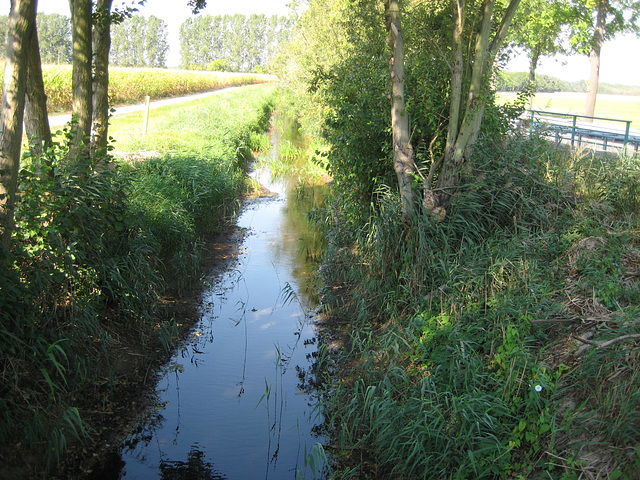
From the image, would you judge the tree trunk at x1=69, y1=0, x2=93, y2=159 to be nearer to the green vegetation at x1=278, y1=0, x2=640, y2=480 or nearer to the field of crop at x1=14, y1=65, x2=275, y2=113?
the field of crop at x1=14, y1=65, x2=275, y2=113

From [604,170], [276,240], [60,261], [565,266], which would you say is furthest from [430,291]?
[276,240]

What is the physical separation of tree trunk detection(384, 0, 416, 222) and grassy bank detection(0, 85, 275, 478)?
344 centimetres

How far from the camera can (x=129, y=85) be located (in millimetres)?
32562

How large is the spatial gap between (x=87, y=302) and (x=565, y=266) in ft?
16.6

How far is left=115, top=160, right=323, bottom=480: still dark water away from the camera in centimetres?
479

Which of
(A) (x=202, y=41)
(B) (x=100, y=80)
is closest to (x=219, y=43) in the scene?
(A) (x=202, y=41)

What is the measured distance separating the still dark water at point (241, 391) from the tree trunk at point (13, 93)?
2.34m

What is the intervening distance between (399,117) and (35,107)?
4.43 m

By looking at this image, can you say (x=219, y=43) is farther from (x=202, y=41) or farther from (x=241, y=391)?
(x=241, y=391)

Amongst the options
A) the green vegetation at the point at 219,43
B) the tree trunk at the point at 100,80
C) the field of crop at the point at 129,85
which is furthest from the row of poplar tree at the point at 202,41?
the tree trunk at the point at 100,80

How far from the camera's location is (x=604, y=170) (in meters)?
7.52

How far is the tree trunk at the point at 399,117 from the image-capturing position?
7.05m

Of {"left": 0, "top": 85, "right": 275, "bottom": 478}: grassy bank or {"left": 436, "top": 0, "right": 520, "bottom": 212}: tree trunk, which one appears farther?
{"left": 436, "top": 0, "right": 520, "bottom": 212}: tree trunk

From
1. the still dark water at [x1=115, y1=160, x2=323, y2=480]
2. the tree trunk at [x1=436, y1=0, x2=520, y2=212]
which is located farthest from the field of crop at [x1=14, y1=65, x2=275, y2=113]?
the tree trunk at [x1=436, y1=0, x2=520, y2=212]
